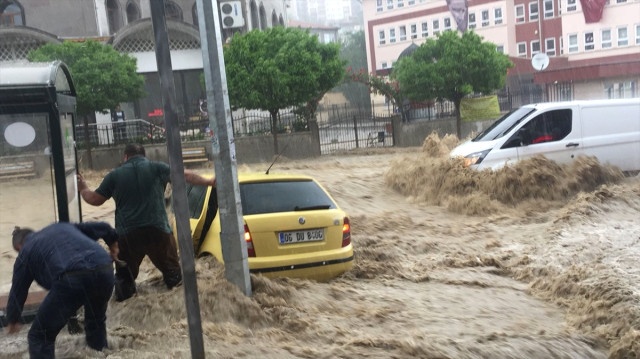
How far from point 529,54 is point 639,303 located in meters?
46.1

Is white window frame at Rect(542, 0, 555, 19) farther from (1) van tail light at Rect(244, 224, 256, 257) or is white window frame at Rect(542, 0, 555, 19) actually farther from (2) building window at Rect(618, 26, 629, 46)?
(1) van tail light at Rect(244, 224, 256, 257)

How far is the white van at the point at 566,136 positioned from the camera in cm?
1397

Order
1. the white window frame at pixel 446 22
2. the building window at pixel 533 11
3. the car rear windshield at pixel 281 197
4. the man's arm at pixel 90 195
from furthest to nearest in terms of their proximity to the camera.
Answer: the white window frame at pixel 446 22 → the building window at pixel 533 11 → the car rear windshield at pixel 281 197 → the man's arm at pixel 90 195

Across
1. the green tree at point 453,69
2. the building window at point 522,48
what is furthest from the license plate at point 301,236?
the building window at point 522,48

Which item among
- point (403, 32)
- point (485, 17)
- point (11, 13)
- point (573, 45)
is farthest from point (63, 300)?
point (403, 32)

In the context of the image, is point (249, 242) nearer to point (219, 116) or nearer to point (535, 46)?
point (219, 116)

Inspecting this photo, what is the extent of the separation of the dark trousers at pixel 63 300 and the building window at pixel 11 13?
3222 centimetres

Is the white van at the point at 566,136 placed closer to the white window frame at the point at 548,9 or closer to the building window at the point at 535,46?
the white window frame at the point at 548,9

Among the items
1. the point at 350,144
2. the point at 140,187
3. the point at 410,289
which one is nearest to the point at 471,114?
the point at 350,144

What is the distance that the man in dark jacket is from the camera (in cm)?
488

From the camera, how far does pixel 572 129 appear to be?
46.5 ft

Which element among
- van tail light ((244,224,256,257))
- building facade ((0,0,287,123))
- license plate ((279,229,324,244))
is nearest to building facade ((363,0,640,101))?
building facade ((0,0,287,123))

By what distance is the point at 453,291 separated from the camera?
26.8 feet

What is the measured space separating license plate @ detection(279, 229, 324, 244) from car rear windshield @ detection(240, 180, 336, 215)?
262 mm
